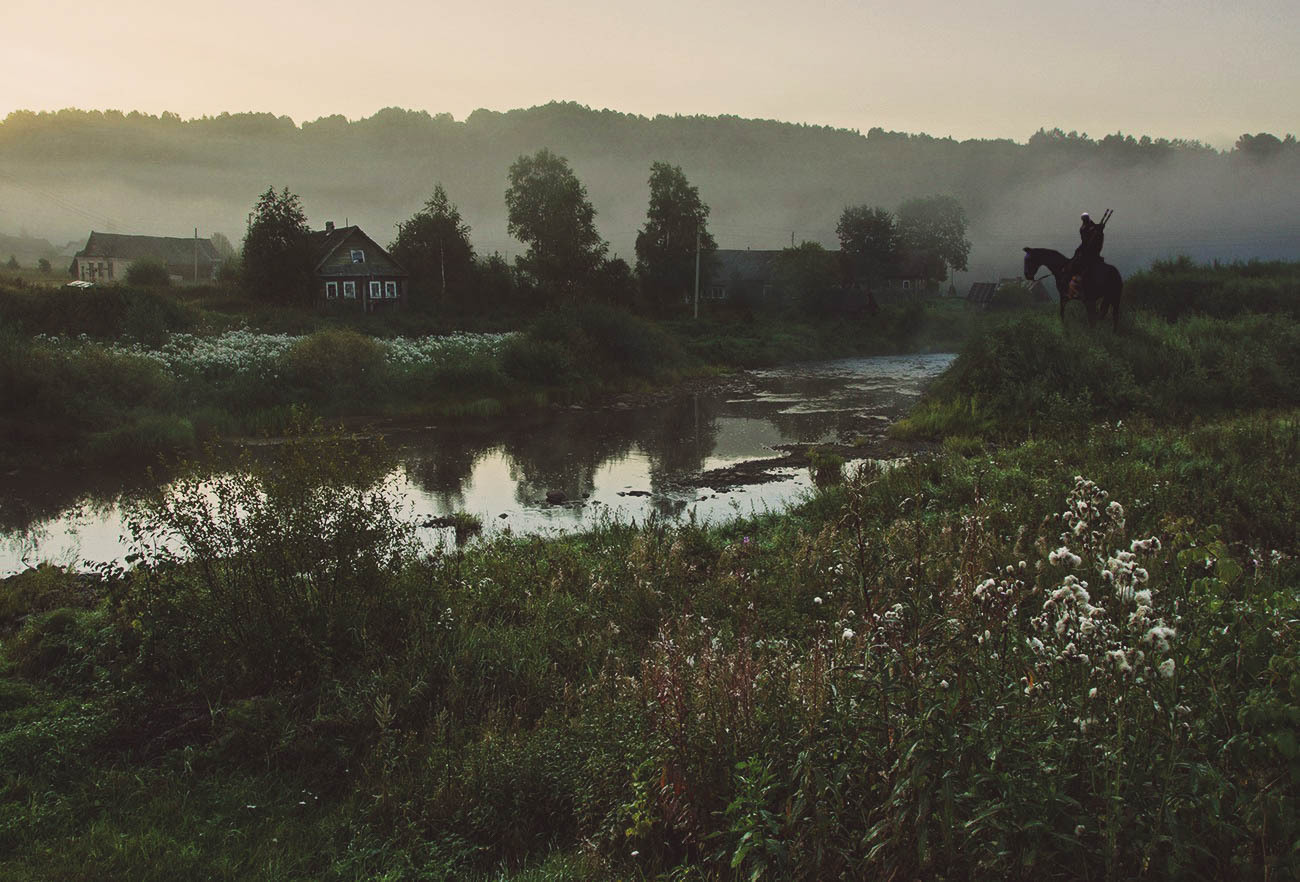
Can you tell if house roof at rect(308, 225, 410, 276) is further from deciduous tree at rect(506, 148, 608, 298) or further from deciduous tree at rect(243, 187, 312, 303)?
deciduous tree at rect(506, 148, 608, 298)

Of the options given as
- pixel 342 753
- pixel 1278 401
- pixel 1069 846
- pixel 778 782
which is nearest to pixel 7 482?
pixel 342 753

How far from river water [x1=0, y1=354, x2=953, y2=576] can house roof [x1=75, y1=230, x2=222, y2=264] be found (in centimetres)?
7450

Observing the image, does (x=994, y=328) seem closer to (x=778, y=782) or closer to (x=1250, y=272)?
(x=1250, y=272)

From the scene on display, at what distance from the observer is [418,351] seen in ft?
107

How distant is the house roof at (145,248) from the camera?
278 ft

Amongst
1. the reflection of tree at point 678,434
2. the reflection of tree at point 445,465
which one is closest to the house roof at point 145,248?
the reflection of tree at point 678,434

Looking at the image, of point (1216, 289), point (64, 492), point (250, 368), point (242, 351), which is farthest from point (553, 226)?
point (64, 492)

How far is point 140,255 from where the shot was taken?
85875mm

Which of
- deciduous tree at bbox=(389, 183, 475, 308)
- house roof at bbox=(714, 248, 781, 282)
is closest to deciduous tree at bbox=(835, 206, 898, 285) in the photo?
house roof at bbox=(714, 248, 781, 282)

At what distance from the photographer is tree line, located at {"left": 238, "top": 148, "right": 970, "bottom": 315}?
51188 millimetres

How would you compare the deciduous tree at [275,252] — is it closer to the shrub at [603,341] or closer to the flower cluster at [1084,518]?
the shrub at [603,341]

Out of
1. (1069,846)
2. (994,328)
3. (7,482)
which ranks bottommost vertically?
(7,482)

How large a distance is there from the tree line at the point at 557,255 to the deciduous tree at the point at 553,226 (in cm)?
8

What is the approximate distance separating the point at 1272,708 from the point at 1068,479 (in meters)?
9.18
